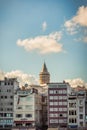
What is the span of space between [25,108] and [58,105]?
1.03 m

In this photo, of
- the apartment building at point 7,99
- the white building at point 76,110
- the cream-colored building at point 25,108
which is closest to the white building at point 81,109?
the white building at point 76,110

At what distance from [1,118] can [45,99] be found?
1796 millimetres

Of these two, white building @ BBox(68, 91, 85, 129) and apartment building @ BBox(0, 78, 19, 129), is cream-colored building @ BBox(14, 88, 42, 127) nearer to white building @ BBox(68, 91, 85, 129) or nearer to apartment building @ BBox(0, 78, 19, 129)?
apartment building @ BBox(0, 78, 19, 129)

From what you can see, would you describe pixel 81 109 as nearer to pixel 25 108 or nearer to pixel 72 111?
pixel 72 111

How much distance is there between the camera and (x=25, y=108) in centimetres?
1302

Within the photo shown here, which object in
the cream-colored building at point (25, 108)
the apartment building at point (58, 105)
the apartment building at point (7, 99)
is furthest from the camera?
the apartment building at point (7, 99)

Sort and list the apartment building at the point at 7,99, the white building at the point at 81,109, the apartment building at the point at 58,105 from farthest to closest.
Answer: the apartment building at the point at 7,99 → the apartment building at the point at 58,105 → the white building at the point at 81,109

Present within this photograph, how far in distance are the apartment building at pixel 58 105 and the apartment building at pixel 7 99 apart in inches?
→ 46.8

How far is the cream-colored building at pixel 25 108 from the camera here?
509 inches

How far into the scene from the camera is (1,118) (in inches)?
516

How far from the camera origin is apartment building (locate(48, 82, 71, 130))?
12800mm

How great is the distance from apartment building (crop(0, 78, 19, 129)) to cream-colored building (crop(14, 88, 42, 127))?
18cm

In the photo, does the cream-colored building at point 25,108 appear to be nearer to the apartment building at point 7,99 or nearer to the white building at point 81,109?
the apartment building at point 7,99

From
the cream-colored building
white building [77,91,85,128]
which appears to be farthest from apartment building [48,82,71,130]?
the cream-colored building
